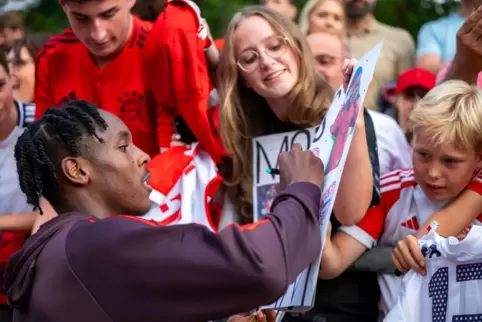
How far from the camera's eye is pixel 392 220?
332 centimetres

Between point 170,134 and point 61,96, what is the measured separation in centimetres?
54

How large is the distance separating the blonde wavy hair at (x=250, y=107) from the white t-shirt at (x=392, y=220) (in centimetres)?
48

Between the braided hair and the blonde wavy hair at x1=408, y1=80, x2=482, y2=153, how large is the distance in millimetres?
1090

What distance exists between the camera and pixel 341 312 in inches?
135

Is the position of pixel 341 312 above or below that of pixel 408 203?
below

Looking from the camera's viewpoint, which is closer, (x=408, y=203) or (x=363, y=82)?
(x=363, y=82)

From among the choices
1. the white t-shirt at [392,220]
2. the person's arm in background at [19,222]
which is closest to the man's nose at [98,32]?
the person's arm in background at [19,222]

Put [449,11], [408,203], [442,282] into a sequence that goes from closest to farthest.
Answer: [442,282]
[408,203]
[449,11]

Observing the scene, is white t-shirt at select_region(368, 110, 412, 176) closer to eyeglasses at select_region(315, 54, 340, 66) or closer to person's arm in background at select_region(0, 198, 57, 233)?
eyeglasses at select_region(315, 54, 340, 66)

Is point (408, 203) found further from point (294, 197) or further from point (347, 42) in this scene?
point (347, 42)

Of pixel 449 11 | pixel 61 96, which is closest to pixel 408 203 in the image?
pixel 61 96

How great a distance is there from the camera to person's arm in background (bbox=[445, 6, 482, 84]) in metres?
3.20

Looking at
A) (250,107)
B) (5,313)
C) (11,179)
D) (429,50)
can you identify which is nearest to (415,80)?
(429,50)

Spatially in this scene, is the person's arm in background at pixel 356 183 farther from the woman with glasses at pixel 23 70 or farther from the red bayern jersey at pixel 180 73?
the woman with glasses at pixel 23 70
